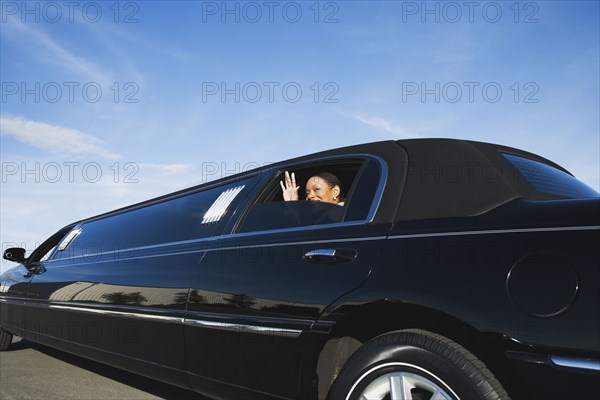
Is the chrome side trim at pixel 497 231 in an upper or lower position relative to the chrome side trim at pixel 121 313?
upper

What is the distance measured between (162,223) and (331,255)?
200 centimetres

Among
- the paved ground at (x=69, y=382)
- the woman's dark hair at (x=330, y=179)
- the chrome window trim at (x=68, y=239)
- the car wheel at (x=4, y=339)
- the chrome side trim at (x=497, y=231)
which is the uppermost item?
the woman's dark hair at (x=330, y=179)

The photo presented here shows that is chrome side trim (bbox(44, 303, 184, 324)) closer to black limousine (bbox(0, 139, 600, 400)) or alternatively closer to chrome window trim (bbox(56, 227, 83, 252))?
black limousine (bbox(0, 139, 600, 400))

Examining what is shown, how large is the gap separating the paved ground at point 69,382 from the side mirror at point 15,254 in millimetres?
1064

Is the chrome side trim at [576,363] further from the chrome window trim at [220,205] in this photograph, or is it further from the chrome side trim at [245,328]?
the chrome window trim at [220,205]

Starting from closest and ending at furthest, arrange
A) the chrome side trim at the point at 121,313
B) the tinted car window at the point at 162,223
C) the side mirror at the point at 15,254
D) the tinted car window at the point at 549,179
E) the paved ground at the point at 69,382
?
the tinted car window at the point at 549,179, the chrome side trim at the point at 121,313, the tinted car window at the point at 162,223, the paved ground at the point at 69,382, the side mirror at the point at 15,254

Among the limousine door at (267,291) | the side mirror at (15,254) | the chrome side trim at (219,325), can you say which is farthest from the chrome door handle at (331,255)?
the side mirror at (15,254)

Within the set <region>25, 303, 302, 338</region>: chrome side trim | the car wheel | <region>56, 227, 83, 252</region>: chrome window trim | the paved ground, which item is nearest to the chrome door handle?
<region>25, 303, 302, 338</region>: chrome side trim

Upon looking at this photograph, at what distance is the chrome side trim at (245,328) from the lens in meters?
2.27

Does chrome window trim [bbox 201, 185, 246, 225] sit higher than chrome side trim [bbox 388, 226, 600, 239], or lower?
higher

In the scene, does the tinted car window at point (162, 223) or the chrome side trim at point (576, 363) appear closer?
the chrome side trim at point (576, 363)

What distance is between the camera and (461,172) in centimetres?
221

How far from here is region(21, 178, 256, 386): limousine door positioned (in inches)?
120

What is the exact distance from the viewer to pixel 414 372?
1820mm
